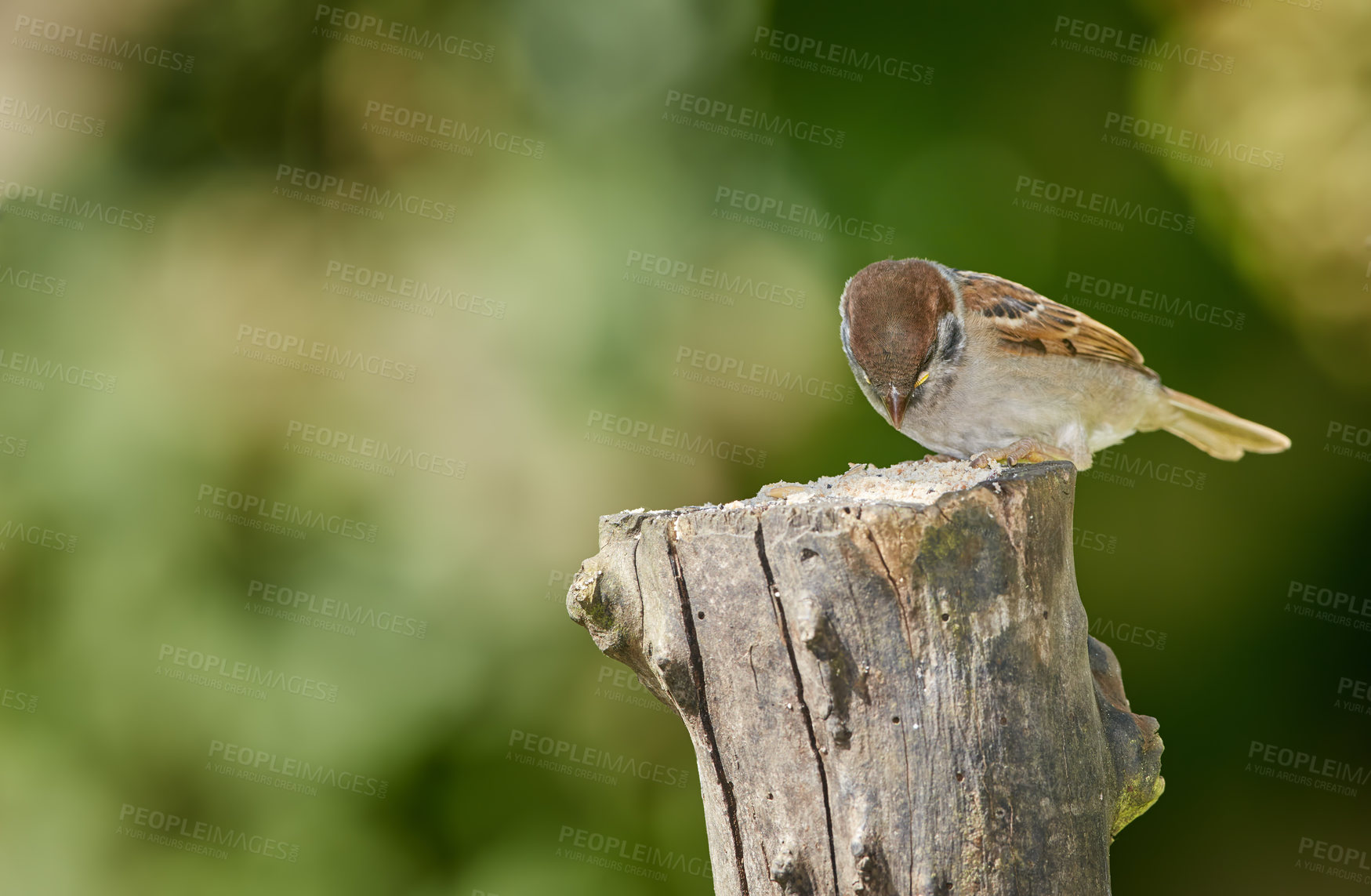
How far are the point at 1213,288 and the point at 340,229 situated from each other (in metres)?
3.87

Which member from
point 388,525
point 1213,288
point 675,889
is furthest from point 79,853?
point 1213,288

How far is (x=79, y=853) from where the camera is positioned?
3.98m

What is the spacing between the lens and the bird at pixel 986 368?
2727 millimetres

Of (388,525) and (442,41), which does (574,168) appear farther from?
(388,525)
